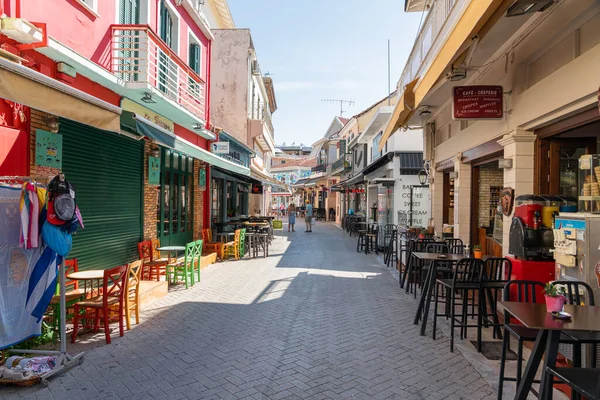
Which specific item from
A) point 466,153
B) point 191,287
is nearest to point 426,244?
point 466,153

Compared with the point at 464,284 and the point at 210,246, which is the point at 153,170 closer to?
the point at 210,246

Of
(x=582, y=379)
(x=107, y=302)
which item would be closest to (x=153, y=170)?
(x=107, y=302)

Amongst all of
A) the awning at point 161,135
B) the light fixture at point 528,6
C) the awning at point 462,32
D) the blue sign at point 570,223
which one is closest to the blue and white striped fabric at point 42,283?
the awning at point 161,135

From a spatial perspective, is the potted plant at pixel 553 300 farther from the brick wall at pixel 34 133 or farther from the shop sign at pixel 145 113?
the shop sign at pixel 145 113

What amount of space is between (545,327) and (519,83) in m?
4.68

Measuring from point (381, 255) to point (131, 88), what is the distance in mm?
10712

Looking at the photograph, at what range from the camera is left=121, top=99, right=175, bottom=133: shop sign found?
27.7 ft

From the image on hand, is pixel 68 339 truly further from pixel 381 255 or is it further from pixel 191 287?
pixel 381 255

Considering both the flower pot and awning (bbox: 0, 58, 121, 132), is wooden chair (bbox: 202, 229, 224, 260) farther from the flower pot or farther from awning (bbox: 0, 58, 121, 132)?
the flower pot

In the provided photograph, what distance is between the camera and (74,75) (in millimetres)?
6383

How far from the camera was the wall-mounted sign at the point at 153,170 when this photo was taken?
9.60 metres

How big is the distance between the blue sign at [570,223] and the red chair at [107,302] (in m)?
5.60

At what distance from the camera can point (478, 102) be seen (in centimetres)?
667

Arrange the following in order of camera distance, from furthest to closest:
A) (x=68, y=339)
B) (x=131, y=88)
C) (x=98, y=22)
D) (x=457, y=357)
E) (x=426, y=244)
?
(x=426, y=244)
(x=131, y=88)
(x=98, y=22)
(x=68, y=339)
(x=457, y=357)
